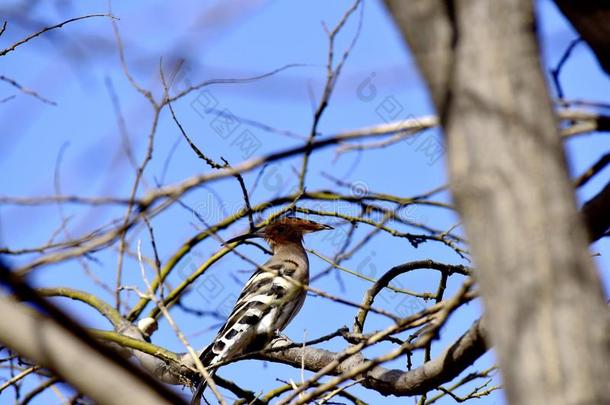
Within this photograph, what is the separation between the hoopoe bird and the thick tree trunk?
3344mm

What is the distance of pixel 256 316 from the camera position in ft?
19.5

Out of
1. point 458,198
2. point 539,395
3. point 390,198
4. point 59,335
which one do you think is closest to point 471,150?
point 458,198

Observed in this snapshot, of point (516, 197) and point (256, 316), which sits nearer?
point (516, 197)

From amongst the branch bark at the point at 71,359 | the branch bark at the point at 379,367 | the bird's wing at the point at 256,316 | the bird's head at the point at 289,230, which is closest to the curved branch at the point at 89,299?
the branch bark at the point at 379,367

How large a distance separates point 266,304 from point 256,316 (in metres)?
0.12

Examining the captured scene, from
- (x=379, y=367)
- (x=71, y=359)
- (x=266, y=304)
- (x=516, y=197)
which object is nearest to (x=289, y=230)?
(x=266, y=304)

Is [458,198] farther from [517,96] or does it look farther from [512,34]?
[512,34]

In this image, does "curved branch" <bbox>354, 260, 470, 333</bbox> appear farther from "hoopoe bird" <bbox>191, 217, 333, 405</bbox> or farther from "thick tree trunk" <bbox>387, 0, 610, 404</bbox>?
"thick tree trunk" <bbox>387, 0, 610, 404</bbox>

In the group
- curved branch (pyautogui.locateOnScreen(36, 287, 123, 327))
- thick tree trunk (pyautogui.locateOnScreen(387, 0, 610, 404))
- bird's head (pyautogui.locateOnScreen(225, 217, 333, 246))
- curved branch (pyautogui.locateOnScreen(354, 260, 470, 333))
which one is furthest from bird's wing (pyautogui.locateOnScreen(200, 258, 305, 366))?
thick tree trunk (pyautogui.locateOnScreen(387, 0, 610, 404))

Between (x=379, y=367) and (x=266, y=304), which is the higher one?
(x=266, y=304)

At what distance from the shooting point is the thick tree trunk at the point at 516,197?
1427 mm

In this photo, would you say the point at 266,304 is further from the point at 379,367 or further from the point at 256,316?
the point at 379,367

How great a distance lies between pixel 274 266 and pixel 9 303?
5.10 m

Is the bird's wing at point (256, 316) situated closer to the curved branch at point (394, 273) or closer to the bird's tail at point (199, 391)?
the bird's tail at point (199, 391)
